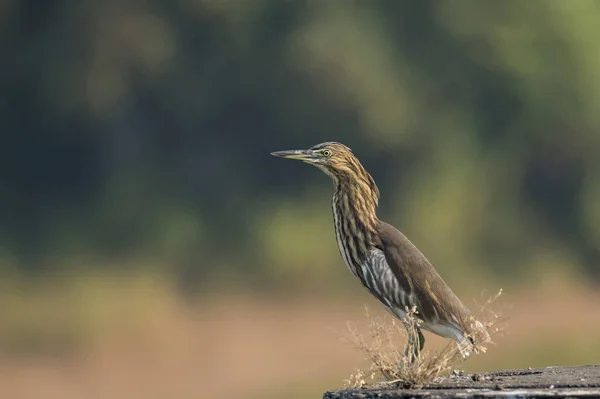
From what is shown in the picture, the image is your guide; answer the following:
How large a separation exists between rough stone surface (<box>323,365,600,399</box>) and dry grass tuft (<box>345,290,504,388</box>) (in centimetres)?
8

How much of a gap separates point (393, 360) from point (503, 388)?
1.69 feet

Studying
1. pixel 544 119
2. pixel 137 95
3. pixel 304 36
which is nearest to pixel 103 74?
pixel 137 95

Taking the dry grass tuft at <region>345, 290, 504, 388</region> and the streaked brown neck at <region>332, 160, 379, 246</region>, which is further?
the streaked brown neck at <region>332, 160, 379, 246</region>

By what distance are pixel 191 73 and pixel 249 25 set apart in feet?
3.76

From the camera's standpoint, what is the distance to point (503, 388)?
4.73m

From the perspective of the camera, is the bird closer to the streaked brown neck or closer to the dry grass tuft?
the streaked brown neck

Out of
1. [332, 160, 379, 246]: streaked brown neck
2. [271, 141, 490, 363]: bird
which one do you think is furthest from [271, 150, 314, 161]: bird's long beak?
[332, 160, 379, 246]: streaked brown neck

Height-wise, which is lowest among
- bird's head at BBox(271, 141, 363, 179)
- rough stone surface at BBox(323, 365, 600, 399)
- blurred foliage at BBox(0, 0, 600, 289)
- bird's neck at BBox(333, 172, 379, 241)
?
rough stone surface at BBox(323, 365, 600, 399)

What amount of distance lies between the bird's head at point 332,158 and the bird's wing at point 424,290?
514mm

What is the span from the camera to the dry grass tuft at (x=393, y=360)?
4.96 meters

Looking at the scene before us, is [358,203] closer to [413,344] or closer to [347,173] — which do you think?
[347,173]

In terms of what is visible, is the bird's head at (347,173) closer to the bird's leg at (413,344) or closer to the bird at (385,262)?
the bird at (385,262)

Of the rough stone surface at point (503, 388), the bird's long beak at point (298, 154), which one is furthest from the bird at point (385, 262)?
the rough stone surface at point (503, 388)

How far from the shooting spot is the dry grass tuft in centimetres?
496
